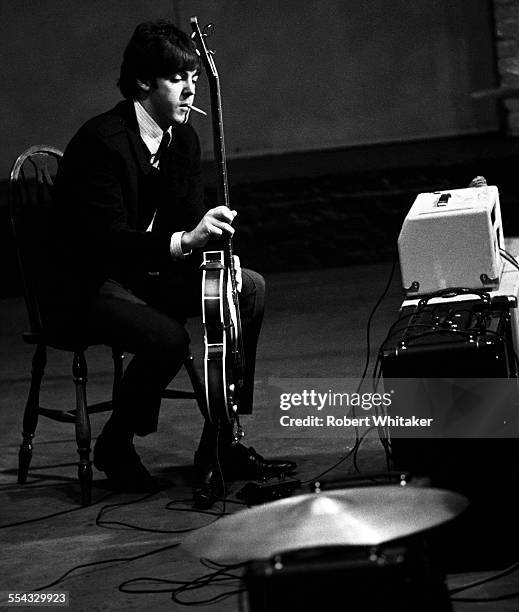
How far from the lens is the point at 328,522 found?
1784 millimetres

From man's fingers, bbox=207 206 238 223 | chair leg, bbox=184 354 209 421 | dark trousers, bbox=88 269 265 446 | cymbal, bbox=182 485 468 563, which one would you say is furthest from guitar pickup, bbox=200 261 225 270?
cymbal, bbox=182 485 468 563

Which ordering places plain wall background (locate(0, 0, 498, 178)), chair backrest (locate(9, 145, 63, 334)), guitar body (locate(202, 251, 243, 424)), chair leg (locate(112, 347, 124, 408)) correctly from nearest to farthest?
guitar body (locate(202, 251, 243, 424))
chair backrest (locate(9, 145, 63, 334))
chair leg (locate(112, 347, 124, 408))
plain wall background (locate(0, 0, 498, 178))

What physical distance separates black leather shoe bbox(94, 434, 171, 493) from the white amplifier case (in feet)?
3.02

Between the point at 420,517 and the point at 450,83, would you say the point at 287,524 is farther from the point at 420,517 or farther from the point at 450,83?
the point at 450,83

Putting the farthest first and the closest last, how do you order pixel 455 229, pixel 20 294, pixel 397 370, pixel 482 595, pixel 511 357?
pixel 20 294, pixel 455 229, pixel 511 357, pixel 397 370, pixel 482 595

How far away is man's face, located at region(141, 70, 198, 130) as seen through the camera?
3520 millimetres

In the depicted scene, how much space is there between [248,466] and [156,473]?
33 cm

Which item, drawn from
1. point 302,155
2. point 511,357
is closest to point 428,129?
point 302,155

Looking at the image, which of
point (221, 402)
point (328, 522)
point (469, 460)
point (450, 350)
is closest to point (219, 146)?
point (221, 402)

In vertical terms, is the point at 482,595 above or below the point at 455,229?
below

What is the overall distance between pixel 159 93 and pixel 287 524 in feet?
6.51

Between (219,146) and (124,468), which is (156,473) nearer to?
(124,468)

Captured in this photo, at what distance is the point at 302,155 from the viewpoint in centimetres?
704

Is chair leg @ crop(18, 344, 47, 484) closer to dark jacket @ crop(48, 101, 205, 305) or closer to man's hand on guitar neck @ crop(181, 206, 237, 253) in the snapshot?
dark jacket @ crop(48, 101, 205, 305)
